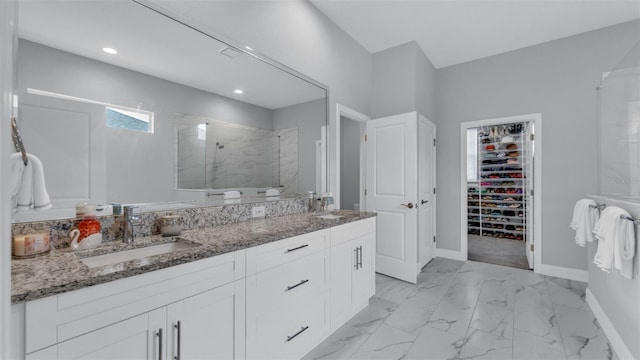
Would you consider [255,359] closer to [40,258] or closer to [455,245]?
[40,258]

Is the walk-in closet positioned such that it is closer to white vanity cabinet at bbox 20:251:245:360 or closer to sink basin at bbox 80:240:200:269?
white vanity cabinet at bbox 20:251:245:360

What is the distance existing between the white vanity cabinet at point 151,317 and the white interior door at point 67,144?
66 centimetres

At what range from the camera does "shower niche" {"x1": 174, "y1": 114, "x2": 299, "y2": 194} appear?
5.73 feet

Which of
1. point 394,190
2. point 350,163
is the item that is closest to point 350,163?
point 350,163

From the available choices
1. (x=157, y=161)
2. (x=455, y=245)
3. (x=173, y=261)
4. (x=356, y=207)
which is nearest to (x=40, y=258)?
(x=173, y=261)

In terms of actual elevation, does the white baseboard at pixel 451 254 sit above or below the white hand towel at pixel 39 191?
below

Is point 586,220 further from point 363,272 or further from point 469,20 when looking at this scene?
point 469,20

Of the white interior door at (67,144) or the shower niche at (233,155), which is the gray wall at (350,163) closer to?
the shower niche at (233,155)

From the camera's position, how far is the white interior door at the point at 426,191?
3529 mm

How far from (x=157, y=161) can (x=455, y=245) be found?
13.2 ft

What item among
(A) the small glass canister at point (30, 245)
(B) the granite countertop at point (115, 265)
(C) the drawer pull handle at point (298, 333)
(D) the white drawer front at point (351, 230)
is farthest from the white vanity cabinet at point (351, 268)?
(A) the small glass canister at point (30, 245)

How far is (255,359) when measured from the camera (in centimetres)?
141

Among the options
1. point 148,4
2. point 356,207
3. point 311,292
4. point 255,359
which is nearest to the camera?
point 255,359

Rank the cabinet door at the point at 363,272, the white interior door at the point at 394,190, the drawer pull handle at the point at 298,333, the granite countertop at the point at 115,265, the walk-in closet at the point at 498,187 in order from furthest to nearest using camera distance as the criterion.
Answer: the walk-in closet at the point at 498,187, the white interior door at the point at 394,190, the cabinet door at the point at 363,272, the drawer pull handle at the point at 298,333, the granite countertop at the point at 115,265
